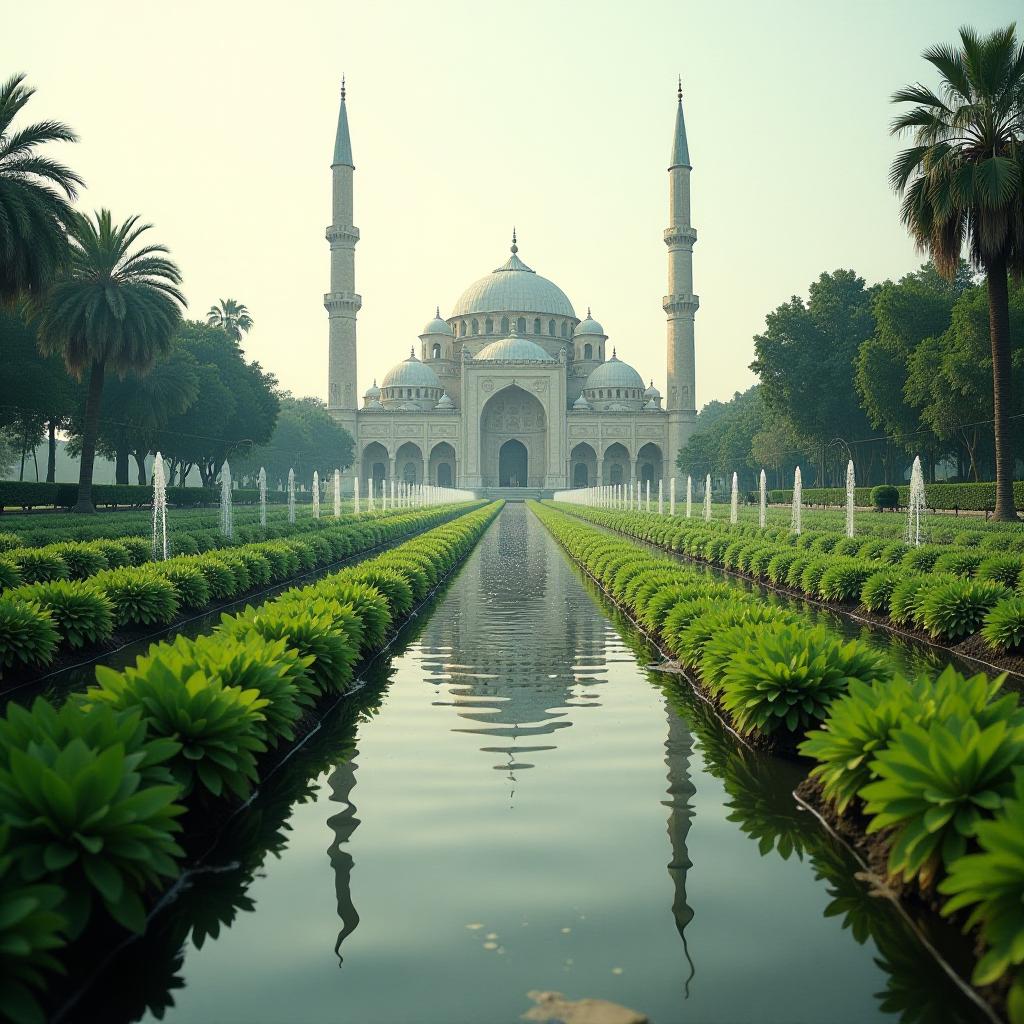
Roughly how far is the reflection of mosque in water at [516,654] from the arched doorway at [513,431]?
66550 mm

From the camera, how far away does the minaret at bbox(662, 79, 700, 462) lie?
6969 cm

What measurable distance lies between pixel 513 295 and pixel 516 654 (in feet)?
267

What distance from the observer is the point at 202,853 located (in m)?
4.62

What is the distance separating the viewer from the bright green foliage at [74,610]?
9.43 meters

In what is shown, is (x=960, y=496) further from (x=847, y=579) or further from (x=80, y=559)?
(x=80, y=559)

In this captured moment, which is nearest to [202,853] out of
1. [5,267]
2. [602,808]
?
[602,808]

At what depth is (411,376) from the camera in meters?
87.8

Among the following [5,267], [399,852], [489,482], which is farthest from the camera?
[489,482]

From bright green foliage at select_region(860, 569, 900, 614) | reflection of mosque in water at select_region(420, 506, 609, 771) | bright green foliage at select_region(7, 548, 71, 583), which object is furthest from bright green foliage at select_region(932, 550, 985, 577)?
bright green foliage at select_region(7, 548, 71, 583)

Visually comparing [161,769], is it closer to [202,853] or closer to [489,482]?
[202,853]

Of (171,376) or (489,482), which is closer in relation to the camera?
(171,376)

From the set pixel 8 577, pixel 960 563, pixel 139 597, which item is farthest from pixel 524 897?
pixel 960 563

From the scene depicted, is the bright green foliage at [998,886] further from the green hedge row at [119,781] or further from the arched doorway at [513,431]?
the arched doorway at [513,431]

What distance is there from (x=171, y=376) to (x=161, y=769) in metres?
35.0
